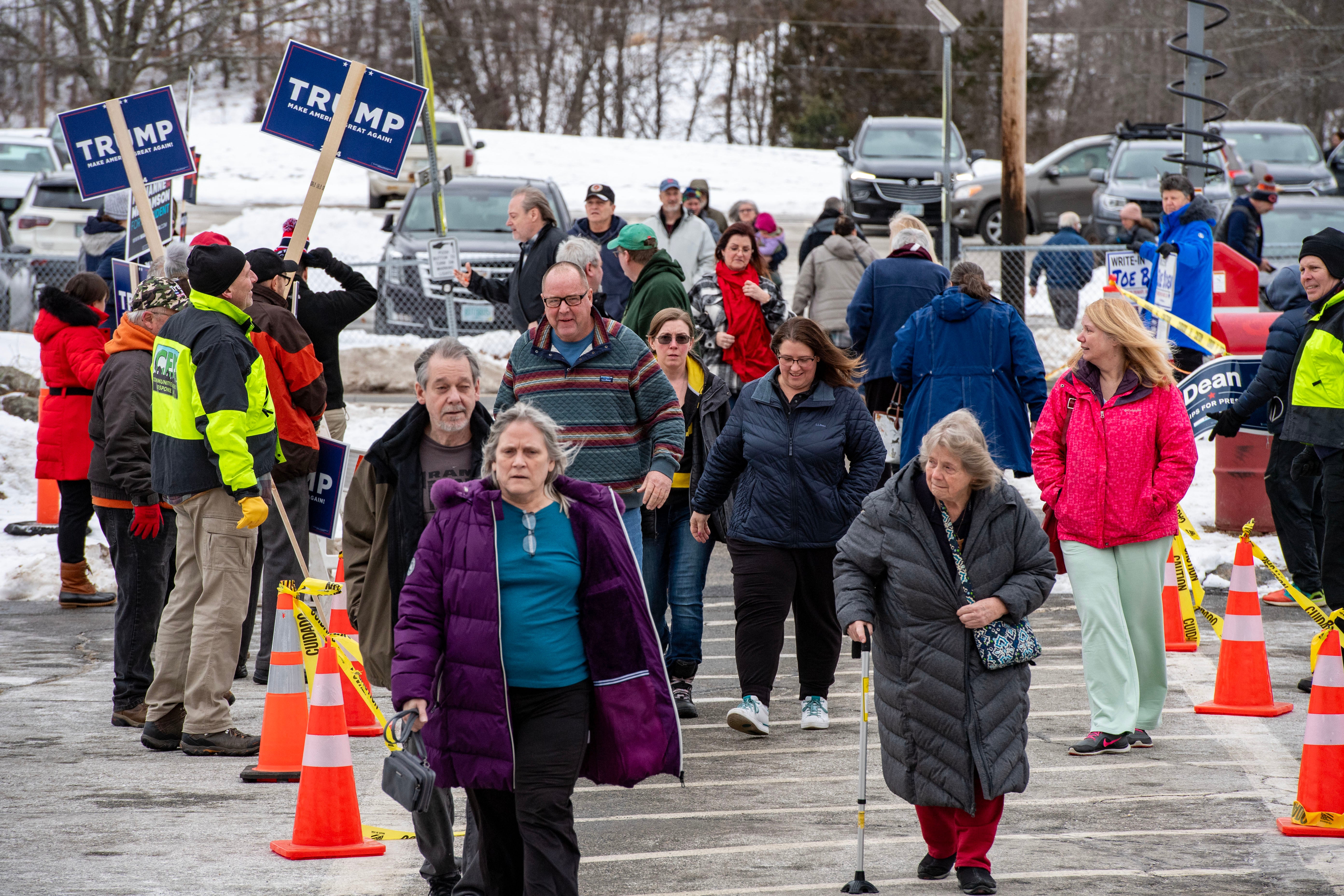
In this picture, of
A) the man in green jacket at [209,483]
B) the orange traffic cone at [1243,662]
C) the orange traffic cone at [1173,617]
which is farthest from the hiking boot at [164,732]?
the orange traffic cone at [1173,617]

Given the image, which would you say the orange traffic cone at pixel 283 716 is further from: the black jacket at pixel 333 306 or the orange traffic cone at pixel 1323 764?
the orange traffic cone at pixel 1323 764

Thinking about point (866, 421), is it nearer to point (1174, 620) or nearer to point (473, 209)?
point (1174, 620)

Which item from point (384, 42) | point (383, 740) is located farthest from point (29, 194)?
point (384, 42)

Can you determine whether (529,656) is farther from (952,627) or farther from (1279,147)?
(1279,147)

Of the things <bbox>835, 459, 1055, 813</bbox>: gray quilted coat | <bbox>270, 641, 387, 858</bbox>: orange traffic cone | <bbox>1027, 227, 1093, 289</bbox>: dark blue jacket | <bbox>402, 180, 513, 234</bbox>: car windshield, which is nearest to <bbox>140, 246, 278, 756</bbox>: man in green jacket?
<bbox>270, 641, 387, 858</bbox>: orange traffic cone

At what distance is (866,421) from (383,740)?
264 cm

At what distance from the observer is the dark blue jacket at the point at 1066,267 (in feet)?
61.2

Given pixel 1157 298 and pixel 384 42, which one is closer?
pixel 1157 298

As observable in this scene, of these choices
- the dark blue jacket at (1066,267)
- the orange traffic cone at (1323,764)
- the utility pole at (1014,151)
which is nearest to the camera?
the orange traffic cone at (1323,764)

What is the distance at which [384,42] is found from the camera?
5056 centimetres

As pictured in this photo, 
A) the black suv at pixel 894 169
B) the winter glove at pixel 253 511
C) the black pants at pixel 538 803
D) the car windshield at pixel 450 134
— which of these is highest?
the car windshield at pixel 450 134

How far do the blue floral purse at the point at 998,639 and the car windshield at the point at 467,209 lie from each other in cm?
1375

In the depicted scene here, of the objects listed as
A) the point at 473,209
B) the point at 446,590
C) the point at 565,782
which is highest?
the point at 473,209

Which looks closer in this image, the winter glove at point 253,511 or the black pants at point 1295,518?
the winter glove at point 253,511
